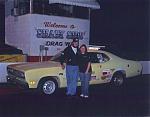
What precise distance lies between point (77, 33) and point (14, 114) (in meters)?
8.70

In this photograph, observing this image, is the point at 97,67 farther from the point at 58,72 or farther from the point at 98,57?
the point at 58,72

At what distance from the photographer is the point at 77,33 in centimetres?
1725

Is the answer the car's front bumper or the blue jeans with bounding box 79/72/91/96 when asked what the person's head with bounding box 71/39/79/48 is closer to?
the blue jeans with bounding box 79/72/91/96

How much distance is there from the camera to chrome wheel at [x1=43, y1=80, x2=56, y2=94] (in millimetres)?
11611

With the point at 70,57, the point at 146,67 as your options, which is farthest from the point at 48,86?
the point at 146,67

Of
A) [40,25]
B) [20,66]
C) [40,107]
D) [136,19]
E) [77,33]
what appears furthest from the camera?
[136,19]

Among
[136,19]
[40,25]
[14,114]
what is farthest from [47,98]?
[136,19]

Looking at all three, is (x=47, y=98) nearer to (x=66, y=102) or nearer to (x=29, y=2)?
(x=66, y=102)

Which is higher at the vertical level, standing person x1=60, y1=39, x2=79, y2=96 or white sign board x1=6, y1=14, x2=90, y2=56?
white sign board x1=6, y1=14, x2=90, y2=56

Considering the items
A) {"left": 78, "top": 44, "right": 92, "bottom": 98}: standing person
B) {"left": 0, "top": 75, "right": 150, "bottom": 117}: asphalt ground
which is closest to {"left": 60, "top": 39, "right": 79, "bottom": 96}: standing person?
{"left": 78, "top": 44, "right": 92, "bottom": 98}: standing person

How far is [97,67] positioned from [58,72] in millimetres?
1430

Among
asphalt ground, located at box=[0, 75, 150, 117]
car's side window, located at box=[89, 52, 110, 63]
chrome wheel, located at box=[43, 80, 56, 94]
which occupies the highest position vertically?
car's side window, located at box=[89, 52, 110, 63]

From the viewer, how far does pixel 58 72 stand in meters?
11.7

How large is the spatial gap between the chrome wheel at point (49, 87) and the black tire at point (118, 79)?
7.73 feet
